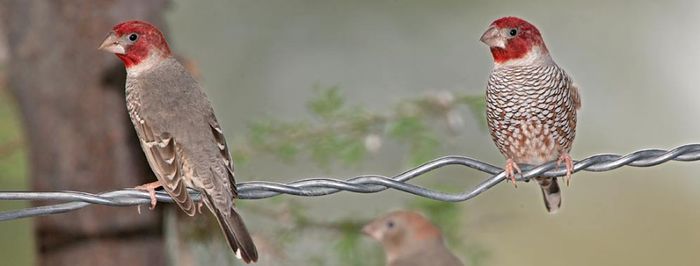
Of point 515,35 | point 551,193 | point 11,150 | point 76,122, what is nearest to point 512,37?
point 515,35

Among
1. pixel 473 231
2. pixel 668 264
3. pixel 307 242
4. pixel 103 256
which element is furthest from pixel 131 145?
pixel 668 264

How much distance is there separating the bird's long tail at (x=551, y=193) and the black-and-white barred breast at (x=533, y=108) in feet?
0.52

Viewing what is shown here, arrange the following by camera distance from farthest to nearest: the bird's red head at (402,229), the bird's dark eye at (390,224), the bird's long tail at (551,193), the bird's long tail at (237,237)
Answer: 1. the bird's dark eye at (390,224)
2. the bird's red head at (402,229)
3. the bird's long tail at (551,193)
4. the bird's long tail at (237,237)

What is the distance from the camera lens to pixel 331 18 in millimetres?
13219

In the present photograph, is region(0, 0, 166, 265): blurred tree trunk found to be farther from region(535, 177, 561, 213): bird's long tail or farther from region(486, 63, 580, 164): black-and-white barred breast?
region(535, 177, 561, 213): bird's long tail

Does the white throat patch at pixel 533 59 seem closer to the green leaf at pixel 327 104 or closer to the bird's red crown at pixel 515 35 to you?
the bird's red crown at pixel 515 35

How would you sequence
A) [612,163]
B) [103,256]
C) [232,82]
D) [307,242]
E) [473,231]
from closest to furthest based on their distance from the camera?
[612,163]
[103,256]
[307,242]
[473,231]
[232,82]

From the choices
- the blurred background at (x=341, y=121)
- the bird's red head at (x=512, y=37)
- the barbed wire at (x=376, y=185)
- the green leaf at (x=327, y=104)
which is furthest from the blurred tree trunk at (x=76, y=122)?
the barbed wire at (x=376, y=185)

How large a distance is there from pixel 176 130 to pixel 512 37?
150 cm

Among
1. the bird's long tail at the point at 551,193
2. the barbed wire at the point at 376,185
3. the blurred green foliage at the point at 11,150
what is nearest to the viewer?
the barbed wire at the point at 376,185

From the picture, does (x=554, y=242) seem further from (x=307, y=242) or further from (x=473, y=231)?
(x=307, y=242)

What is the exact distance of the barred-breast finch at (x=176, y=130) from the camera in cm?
482

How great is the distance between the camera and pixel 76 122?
291 inches

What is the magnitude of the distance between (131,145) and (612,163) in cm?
392
